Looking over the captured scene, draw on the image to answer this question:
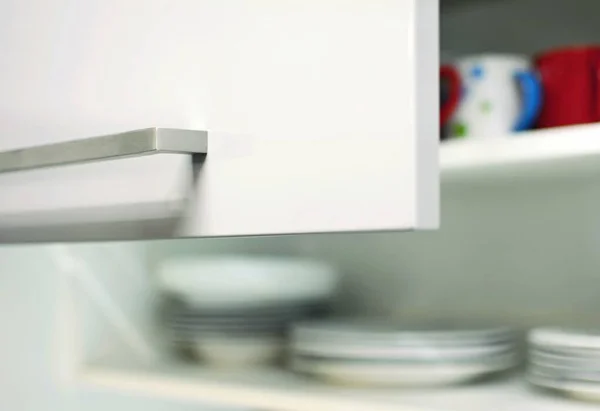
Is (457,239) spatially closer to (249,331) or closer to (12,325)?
(249,331)

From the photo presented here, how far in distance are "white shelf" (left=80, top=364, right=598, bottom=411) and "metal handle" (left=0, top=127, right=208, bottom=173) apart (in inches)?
11.6

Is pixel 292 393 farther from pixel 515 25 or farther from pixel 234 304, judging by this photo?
pixel 515 25

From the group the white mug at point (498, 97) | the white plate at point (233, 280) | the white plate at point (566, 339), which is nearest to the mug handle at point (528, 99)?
the white mug at point (498, 97)

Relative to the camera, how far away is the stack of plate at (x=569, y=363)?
608 mm

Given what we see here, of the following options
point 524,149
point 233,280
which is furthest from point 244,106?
point 233,280

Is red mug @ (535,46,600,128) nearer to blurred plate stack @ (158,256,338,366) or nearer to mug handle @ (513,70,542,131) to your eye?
mug handle @ (513,70,542,131)

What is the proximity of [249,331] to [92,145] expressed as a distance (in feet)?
1.50

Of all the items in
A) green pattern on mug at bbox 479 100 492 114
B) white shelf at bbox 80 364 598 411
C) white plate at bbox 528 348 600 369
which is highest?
green pattern on mug at bbox 479 100 492 114

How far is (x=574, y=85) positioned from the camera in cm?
66

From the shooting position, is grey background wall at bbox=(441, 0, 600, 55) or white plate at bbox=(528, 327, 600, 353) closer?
white plate at bbox=(528, 327, 600, 353)

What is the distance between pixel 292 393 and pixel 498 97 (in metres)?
0.30

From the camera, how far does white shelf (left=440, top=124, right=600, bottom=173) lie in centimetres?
56

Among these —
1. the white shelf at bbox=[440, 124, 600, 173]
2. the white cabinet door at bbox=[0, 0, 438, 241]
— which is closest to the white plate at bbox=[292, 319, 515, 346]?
the white shelf at bbox=[440, 124, 600, 173]

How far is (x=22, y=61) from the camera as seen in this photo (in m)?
0.54
